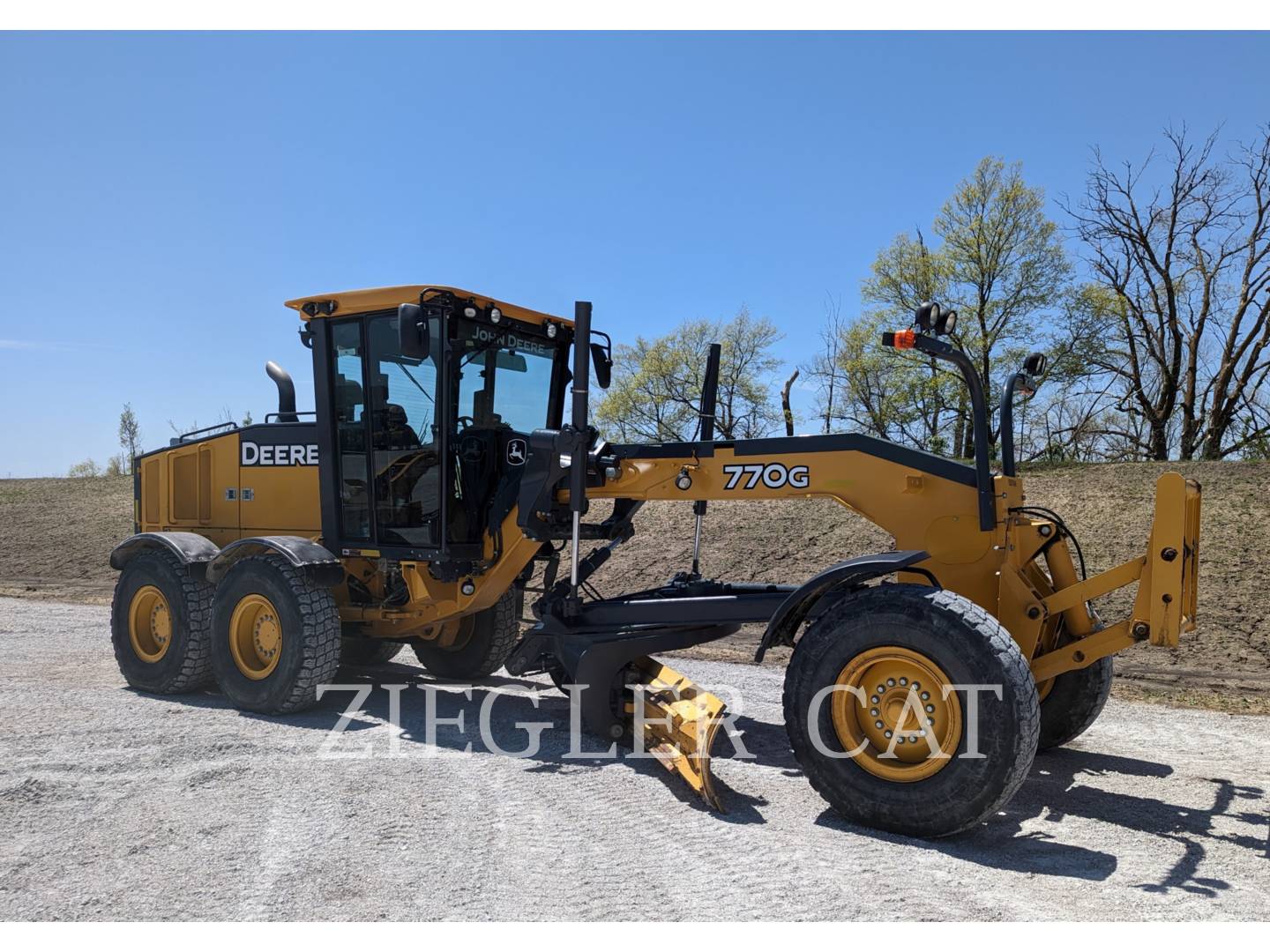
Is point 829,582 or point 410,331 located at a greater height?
point 410,331

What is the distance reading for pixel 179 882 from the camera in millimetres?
3738

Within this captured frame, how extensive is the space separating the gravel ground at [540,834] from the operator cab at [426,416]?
1.39 m

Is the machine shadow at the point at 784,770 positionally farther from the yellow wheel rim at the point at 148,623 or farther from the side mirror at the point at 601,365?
the side mirror at the point at 601,365

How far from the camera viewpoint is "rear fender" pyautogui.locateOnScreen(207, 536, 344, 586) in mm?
6891

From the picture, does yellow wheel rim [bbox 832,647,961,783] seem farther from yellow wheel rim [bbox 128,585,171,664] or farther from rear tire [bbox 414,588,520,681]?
yellow wheel rim [bbox 128,585,171,664]

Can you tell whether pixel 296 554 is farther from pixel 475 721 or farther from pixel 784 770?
pixel 784 770

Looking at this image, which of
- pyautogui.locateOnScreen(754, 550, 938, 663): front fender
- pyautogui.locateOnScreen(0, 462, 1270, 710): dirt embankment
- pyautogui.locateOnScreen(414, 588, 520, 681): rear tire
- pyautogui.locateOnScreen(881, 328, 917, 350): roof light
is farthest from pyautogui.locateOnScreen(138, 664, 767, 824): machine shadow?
pyautogui.locateOnScreen(0, 462, 1270, 710): dirt embankment

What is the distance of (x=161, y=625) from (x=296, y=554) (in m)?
1.75

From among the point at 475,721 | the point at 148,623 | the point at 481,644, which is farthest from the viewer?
the point at 481,644

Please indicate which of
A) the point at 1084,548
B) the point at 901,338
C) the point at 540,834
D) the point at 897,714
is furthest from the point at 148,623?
the point at 1084,548

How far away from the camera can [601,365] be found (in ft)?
23.7

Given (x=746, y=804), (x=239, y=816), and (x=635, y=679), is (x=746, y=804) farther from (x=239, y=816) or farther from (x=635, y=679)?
(x=239, y=816)

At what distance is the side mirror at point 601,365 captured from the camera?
7168mm

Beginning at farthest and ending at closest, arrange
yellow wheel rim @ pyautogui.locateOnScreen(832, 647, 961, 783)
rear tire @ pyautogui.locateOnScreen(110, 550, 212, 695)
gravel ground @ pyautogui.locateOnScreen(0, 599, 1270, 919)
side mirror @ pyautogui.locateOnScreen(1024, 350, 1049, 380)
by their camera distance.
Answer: rear tire @ pyautogui.locateOnScreen(110, 550, 212, 695) < side mirror @ pyautogui.locateOnScreen(1024, 350, 1049, 380) < yellow wheel rim @ pyautogui.locateOnScreen(832, 647, 961, 783) < gravel ground @ pyautogui.locateOnScreen(0, 599, 1270, 919)
